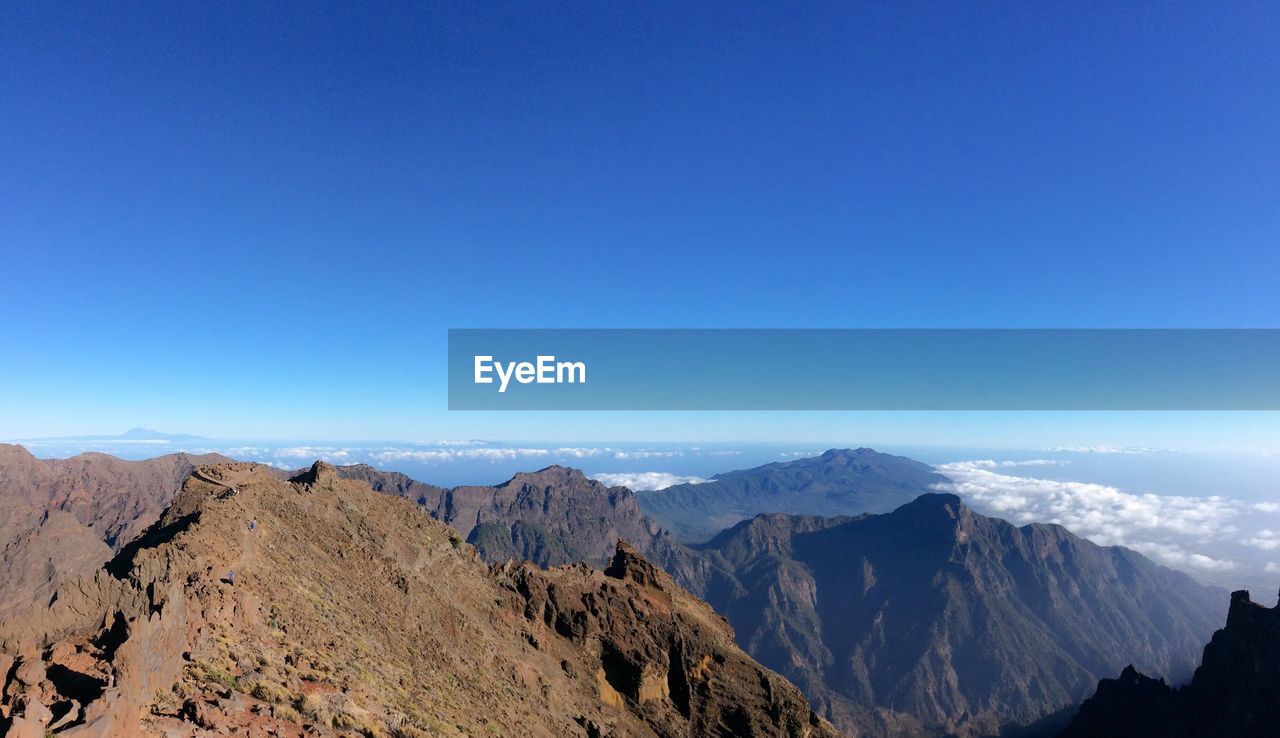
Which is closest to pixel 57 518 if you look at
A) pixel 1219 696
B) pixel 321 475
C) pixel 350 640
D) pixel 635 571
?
pixel 321 475

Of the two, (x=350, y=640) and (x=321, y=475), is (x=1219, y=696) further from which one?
(x=321, y=475)

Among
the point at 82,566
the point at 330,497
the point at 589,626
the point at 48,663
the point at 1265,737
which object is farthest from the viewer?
the point at 82,566

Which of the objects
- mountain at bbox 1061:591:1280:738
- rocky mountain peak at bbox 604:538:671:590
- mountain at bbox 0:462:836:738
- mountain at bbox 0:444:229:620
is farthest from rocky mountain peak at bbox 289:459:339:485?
mountain at bbox 1061:591:1280:738

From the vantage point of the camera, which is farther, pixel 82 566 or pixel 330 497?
pixel 82 566

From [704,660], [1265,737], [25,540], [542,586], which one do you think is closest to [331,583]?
[542,586]

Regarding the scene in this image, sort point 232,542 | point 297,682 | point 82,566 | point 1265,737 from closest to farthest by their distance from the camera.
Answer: point 297,682 < point 232,542 < point 1265,737 < point 82,566

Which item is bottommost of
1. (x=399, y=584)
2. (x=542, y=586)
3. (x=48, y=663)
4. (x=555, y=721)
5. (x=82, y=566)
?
(x=82, y=566)

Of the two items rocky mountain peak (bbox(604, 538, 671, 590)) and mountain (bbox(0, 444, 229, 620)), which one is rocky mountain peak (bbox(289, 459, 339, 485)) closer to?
rocky mountain peak (bbox(604, 538, 671, 590))

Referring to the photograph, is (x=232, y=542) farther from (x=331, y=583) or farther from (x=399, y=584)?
(x=399, y=584)
